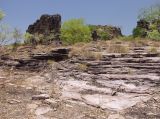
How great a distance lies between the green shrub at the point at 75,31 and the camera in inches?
2725

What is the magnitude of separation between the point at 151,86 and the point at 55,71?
644cm

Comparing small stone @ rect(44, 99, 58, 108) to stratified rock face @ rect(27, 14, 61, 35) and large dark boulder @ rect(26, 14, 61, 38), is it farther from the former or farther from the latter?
stratified rock face @ rect(27, 14, 61, 35)

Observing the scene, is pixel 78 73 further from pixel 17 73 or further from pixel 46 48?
pixel 46 48

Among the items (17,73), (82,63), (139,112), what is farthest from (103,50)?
(139,112)

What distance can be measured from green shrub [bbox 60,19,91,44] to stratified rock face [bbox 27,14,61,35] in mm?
5831

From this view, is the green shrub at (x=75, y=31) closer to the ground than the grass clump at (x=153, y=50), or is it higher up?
higher up

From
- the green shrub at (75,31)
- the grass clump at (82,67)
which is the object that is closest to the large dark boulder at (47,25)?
the green shrub at (75,31)

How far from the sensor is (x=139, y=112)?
42.5ft

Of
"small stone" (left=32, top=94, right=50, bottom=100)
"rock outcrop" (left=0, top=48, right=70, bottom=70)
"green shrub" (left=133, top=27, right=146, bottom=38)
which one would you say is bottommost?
"small stone" (left=32, top=94, right=50, bottom=100)

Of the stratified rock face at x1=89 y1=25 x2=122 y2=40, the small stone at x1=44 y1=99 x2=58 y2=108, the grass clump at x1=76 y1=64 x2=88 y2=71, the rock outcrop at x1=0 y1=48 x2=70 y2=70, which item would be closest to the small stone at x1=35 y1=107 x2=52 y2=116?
the small stone at x1=44 y1=99 x2=58 y2=108

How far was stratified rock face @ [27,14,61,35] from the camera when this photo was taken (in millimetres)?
77125

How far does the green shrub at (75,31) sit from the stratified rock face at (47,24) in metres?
5.83

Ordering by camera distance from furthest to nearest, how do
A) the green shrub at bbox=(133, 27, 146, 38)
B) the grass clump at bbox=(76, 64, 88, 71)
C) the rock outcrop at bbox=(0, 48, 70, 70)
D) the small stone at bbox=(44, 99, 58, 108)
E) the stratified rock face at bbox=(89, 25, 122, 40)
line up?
the stratified rock face at bbox=(89, 25, 122, 40)
the green shrub at bbox=(133, 27, 146, 38)
the rock outcrop at bbox=(0, 48, 70, 70)
the grass clump at bbox=(76, 64, 88, 71)
the small stone at bbox=(44, 99, 58, 108)

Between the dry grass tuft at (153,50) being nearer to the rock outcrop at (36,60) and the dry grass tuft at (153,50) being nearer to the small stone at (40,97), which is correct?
the rock outcrop at (36,60)
